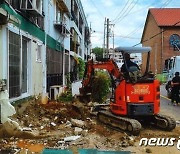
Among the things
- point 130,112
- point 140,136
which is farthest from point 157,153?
point 130,112

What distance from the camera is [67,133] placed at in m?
10.3

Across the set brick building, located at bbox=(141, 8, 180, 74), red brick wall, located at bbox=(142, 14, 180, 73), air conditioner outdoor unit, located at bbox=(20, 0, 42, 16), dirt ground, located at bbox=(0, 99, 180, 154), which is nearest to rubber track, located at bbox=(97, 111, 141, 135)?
dirt ground, located at bbox=(0, 99, 180, 154)

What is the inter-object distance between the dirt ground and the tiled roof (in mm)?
46121

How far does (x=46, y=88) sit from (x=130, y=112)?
7.73 m

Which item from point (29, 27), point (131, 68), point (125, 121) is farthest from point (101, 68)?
point (29, 27)

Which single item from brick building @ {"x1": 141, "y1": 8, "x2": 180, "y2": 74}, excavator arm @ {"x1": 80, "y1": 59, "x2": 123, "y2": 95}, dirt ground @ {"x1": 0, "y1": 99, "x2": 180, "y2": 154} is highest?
brick building @ {"x1": 141, "y1": 8, "x2": 180, "y2": 74}

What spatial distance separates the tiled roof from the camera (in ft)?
189

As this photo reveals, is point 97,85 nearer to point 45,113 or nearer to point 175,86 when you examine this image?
point 175,86

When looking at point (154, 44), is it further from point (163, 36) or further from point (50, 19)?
point (50, 19)

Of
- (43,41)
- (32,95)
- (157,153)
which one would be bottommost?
(157,153)

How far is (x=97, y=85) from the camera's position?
19625mm

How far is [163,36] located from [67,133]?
48.9 metres

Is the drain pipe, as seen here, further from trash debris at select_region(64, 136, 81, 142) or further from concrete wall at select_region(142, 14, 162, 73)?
concrete wall at select_region(142, 14, 162, 73)

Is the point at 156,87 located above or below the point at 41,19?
below
